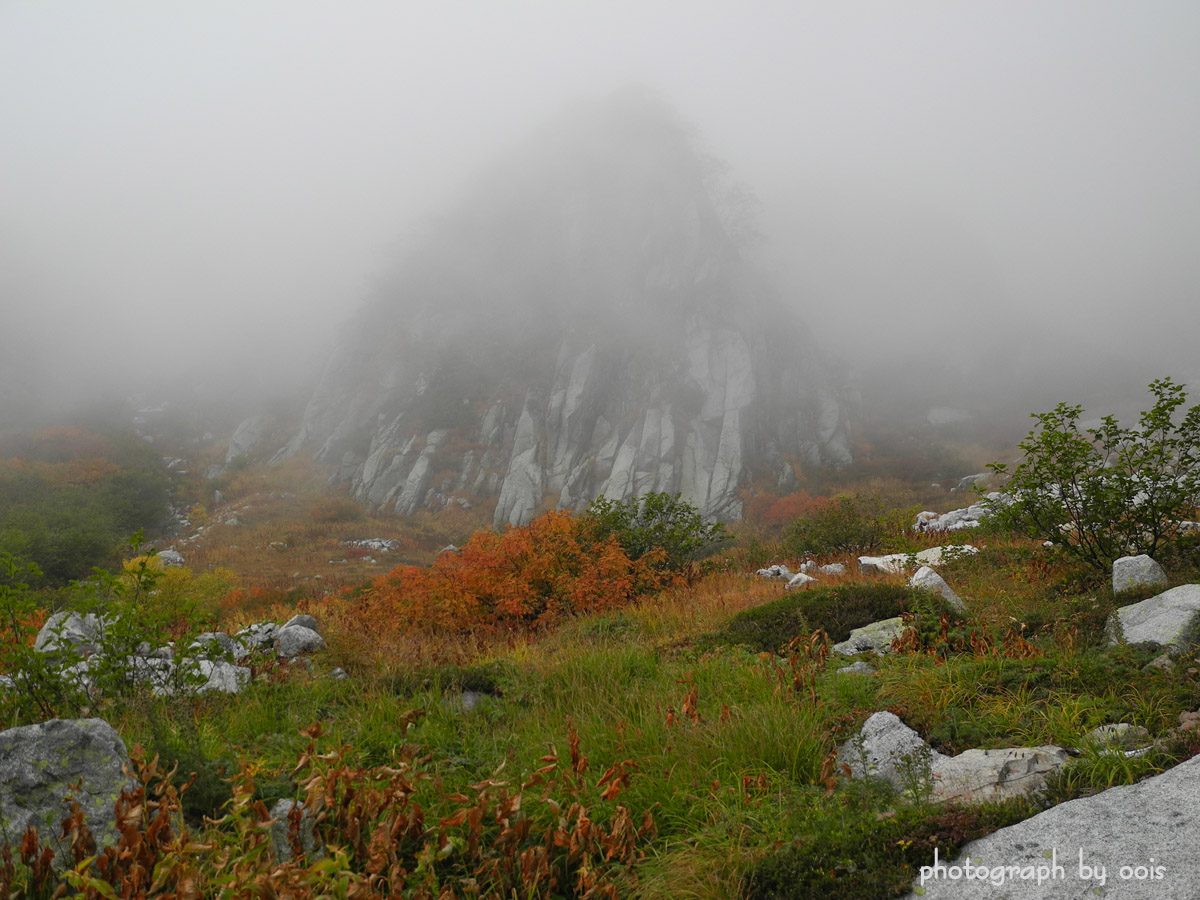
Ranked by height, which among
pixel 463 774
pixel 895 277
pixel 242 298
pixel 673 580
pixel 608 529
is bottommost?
pixel 673 580

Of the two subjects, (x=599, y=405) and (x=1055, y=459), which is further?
(x=599, y=405)

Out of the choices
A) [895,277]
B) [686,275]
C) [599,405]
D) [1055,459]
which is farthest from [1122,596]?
[895,277]

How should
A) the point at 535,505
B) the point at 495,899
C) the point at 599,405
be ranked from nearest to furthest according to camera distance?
the point at 495,899
the point at 535,505
the point at 599,405

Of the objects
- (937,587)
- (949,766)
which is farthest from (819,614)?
(949,766)

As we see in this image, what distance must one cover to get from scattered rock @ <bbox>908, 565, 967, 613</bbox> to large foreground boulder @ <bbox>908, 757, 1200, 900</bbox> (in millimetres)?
4994

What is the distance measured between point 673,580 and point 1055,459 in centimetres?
764

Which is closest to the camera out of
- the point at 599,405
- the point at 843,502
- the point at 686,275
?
the point at 843,502

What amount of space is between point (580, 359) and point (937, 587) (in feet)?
170

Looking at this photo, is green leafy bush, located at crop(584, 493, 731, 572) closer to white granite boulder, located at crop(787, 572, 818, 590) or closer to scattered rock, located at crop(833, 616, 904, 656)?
white granite boulder, located at crop(787, 572, 818, 590)

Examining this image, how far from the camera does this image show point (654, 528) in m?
15.4

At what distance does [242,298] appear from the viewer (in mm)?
87312

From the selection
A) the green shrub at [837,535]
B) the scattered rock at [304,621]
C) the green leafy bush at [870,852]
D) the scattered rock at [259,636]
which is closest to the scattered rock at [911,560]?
the green shrub at [837,535]

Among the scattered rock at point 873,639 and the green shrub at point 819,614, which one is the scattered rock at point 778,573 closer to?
the green shrub at point 819,614

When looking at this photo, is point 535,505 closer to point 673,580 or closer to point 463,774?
point 673,580
